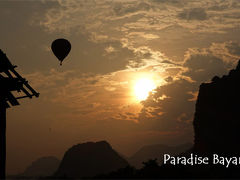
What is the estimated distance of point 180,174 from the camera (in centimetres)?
3709

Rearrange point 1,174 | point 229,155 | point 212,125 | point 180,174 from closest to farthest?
point 1,174 → point 180,174 → point 229,155 → point 212,125

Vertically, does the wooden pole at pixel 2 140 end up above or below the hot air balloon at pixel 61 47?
below

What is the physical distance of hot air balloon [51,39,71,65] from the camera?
101ft

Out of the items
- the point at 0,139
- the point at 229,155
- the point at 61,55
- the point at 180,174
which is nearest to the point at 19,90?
the point at 0,139

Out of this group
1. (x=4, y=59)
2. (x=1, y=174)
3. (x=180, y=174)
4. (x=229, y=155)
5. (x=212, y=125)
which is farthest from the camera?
(x=212, y=125)

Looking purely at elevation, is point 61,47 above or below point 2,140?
above

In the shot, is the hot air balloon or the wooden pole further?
the hot air balloon

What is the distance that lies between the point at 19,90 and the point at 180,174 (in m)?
27.5

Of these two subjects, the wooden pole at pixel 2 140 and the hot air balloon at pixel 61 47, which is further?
the hot air balloon at pixel 61 47

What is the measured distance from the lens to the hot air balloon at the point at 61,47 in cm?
3089

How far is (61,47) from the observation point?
3106 cm

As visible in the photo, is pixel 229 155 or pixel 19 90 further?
pixel 229 155

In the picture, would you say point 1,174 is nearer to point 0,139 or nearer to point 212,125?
point 0,139

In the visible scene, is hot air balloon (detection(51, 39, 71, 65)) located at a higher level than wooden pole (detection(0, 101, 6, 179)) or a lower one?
higher
